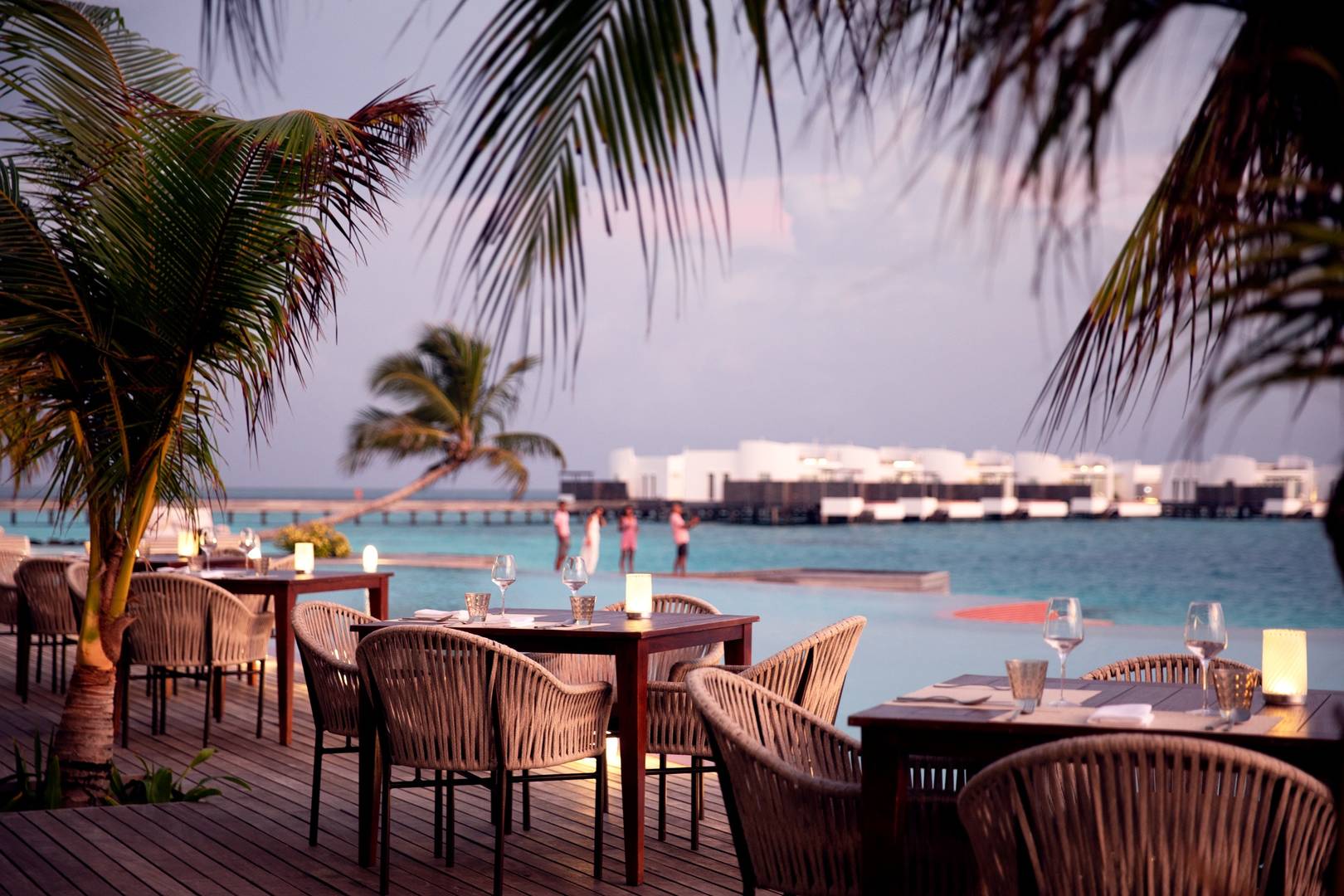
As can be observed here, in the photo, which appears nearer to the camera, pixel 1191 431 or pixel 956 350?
pixel 1191 431

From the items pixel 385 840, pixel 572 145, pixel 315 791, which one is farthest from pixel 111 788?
pixel 572 145

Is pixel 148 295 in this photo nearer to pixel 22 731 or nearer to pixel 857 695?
pixel 22 731

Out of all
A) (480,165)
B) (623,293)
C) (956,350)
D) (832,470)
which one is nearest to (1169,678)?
(956,350)

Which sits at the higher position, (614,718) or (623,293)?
(623,293)

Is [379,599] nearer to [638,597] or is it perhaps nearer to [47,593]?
[47,593]

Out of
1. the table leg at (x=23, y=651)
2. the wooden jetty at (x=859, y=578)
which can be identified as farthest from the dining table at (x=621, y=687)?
the wooden jetty at (x=859, y=578)

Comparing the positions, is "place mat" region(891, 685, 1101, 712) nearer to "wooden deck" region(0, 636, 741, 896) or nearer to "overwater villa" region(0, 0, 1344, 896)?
"overwater villa" region(0, 0, 1344, 896)

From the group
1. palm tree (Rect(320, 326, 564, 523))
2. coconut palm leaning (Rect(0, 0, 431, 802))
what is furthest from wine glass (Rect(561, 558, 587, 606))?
palm tree (Rect(320, 326, 564, 523))

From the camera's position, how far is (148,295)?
4.44 metres

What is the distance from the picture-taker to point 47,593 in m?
7.39

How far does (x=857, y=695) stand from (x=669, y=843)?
8.69 feet

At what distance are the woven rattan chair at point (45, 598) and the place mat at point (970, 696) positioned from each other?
572cm

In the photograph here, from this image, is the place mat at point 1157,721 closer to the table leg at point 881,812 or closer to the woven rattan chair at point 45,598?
the table leg at point 881,812

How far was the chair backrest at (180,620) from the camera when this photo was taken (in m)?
6.05
